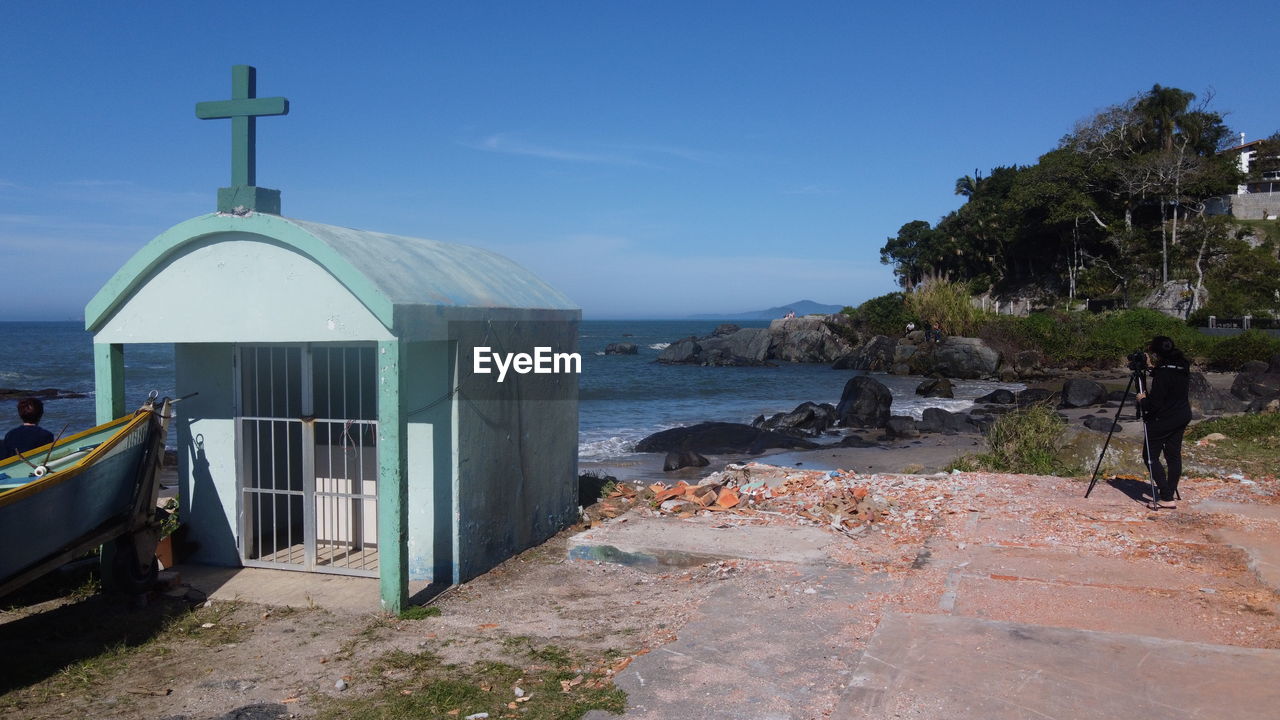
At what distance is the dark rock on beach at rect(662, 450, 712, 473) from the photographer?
18797 mm

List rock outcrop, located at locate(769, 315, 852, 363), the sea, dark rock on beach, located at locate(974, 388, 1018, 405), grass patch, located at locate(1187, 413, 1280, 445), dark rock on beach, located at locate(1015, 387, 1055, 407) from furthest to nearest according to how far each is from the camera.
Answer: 1. rock outcrop, located at locate(769, 315, 852, 363)
2. dark rock on beach, located at locate(974, 388, 1018, 405)
3. the sea
4. dark rock on beach, located at locate(1015, 387, 1055, 407)
5. grass patch, located at locate(1187, 413, 1280, 445)

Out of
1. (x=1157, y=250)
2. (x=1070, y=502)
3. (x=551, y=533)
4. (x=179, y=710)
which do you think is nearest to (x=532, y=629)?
(x=179, y=710)

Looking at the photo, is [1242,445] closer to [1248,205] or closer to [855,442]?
[855,442]

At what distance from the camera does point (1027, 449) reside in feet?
43.8

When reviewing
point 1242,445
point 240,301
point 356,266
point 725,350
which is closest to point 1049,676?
point 356,266

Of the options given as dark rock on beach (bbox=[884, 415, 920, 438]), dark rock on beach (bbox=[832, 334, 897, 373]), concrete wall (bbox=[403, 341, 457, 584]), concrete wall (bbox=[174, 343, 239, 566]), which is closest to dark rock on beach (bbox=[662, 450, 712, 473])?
dark rock on beach (bbox=[884, 415, 920, 438])

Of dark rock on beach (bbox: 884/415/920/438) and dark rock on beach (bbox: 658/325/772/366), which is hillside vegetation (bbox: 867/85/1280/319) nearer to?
dark rock on beach (bbox: 658/325/772/366)

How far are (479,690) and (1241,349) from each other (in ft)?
121

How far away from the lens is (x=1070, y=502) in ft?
33.3

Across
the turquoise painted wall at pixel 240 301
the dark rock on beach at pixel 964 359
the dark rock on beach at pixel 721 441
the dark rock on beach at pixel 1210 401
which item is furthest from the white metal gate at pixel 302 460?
the dark rock on beach at pixel 964 359

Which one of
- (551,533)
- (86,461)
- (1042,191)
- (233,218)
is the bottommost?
(551,533)

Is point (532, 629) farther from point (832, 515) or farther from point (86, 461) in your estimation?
point (832, 515)

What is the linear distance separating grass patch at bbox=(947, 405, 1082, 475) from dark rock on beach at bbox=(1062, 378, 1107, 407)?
50.6ft

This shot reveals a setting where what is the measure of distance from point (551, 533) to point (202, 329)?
413 cm
